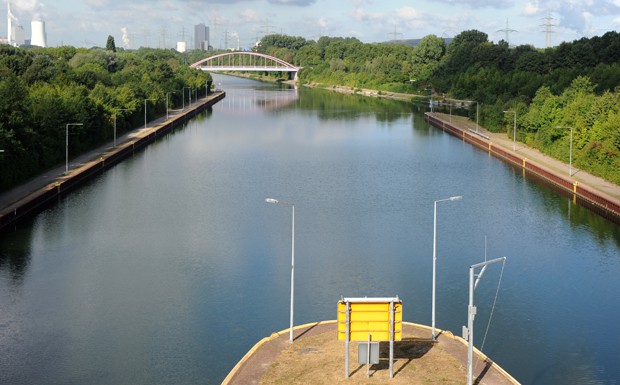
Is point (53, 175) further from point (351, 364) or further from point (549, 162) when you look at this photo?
point (351, 364)

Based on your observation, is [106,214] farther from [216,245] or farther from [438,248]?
[438,248]

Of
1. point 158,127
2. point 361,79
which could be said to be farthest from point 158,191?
point 361,79

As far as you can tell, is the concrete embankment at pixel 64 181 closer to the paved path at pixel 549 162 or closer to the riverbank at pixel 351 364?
the riverbank at pixel 351 364

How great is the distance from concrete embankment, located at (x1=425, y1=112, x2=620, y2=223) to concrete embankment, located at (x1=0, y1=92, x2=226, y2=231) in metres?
23.5

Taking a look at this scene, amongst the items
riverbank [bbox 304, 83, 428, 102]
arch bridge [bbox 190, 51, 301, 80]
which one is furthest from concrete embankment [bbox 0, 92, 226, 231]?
arch bridge [bbox 190, 51, 301, 80]

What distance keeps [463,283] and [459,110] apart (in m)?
64.8

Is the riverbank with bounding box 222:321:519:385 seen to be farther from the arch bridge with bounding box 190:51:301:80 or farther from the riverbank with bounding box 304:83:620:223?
the arch bridge with bounding box 190:51:301:80

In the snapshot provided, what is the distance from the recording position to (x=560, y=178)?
136ft

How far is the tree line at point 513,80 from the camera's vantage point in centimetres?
4496

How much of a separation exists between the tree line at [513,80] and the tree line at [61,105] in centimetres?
2624

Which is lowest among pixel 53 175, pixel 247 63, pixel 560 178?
pixel 560 178

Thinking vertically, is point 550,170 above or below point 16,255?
above

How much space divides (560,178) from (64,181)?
24178mm

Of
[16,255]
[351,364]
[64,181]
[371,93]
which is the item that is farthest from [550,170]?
[371,93]
